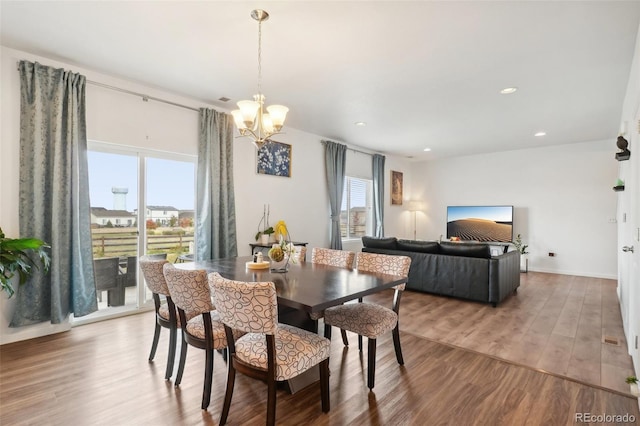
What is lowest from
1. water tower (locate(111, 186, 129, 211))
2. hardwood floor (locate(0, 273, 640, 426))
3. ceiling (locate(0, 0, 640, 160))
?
hardwood floor (locate(0, 273, 640, 426))

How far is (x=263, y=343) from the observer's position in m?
1.87

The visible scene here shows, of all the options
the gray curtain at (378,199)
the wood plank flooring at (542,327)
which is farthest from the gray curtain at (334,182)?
the wood plank flooring at (542,327)

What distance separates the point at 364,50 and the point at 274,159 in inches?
106

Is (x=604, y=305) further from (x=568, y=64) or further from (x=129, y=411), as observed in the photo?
(x=129, y=411)

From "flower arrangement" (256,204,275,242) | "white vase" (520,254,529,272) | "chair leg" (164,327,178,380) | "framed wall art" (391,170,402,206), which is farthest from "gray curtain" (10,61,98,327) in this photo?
"white vase" (520,254,529,272)

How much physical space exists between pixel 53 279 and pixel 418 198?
311 inches

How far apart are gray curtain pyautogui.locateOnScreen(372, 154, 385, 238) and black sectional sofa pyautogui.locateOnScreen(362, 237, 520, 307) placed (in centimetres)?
216

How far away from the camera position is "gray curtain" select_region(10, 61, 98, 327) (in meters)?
3.02

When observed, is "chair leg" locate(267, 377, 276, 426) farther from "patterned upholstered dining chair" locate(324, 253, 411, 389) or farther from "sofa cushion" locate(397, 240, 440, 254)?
"sofa cushion" locate(397, 240, 440, 254)

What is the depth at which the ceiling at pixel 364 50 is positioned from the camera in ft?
7.70

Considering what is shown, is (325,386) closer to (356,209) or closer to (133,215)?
(133,215)

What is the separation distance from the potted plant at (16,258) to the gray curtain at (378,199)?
19.3 feet

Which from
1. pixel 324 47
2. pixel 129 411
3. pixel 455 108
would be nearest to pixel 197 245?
pixel 129 411

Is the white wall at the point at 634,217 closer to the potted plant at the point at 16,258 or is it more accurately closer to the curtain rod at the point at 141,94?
the curtain rod at the point at 141,94
